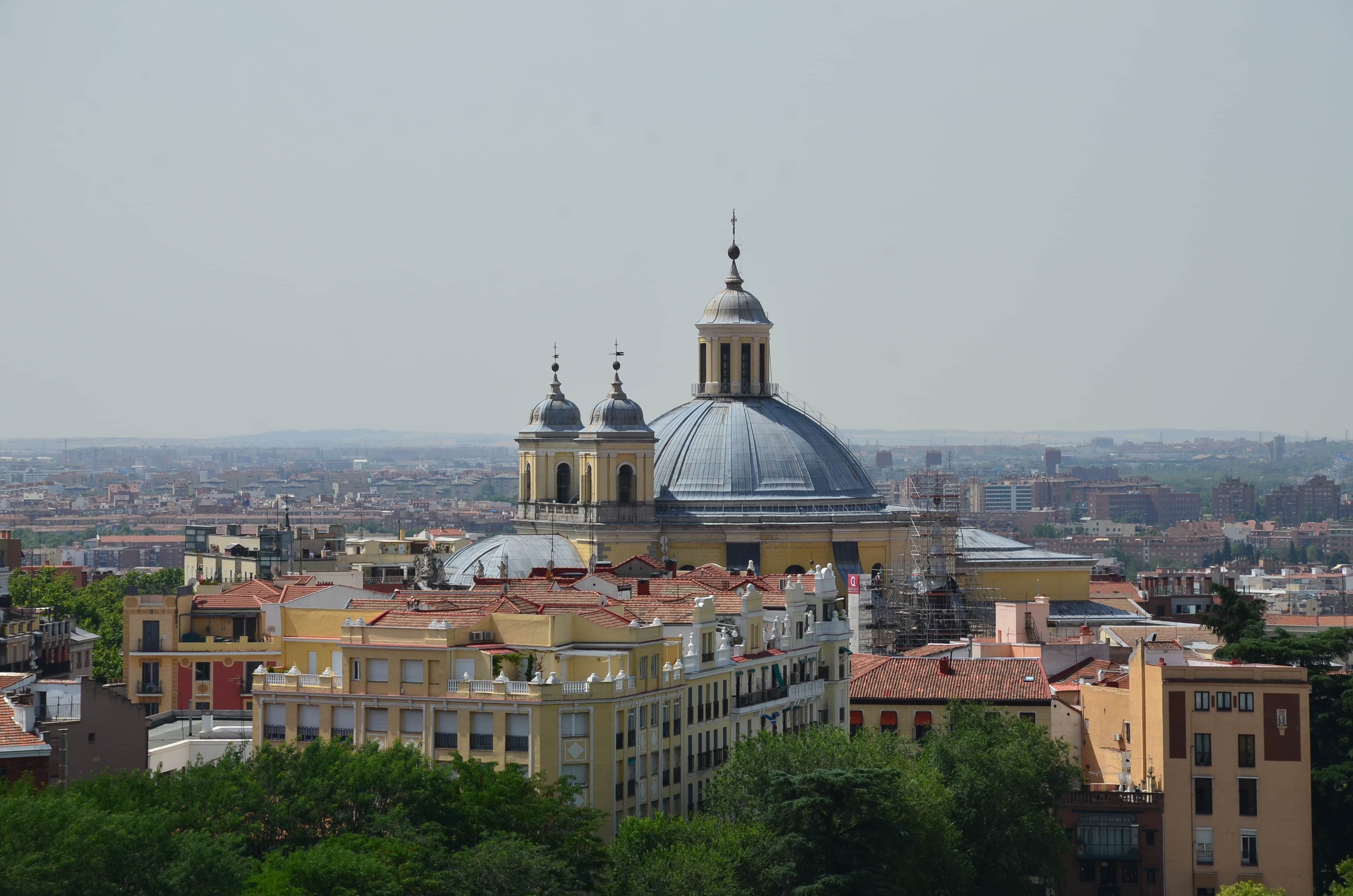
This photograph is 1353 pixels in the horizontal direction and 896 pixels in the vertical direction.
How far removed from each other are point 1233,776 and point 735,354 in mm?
41801

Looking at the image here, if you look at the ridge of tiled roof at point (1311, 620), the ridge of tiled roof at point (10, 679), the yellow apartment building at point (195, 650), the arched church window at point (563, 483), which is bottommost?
the ridge of tiled roof at point (1311, 620)

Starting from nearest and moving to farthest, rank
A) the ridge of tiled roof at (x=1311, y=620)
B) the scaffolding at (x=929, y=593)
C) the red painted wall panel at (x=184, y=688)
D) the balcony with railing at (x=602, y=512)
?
the red painted wall panel at (x=184, y=688), the scaffolding at (x=929, y=593), the balcony with railing at (x=602, y=512), the ridge of tiled roof at (x=1311, y=620)

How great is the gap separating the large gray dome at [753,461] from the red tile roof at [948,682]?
947 inches

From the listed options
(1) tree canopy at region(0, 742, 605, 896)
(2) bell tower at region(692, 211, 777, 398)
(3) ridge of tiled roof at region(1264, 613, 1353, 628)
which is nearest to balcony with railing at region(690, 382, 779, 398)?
(2) bell tower at region(692, 211, 777, 398)

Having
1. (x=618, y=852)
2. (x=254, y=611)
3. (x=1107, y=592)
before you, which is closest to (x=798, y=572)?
(x=1107, y=592)

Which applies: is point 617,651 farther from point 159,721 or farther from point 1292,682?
point 1292,682

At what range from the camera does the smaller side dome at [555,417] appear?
310 feet

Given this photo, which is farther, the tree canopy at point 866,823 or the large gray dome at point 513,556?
the large gray dome at point 513,556

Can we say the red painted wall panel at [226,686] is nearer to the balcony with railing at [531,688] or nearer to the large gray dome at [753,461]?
the balcony with railing at [531,688]

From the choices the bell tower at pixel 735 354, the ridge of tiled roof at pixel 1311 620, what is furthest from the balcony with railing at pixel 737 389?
the ridge of tiled roof at pixel 1311 620

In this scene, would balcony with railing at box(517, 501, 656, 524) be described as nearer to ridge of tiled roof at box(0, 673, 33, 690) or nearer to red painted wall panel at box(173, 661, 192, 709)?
red painted wall panel at box(173, 661, 192, 709)

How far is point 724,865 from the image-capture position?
1753 inches

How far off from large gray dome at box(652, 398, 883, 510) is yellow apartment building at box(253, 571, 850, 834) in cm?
3615

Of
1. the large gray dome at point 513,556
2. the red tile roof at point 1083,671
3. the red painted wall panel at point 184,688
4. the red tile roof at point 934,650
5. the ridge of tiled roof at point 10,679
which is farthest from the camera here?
the large gray dome at point 513,556
